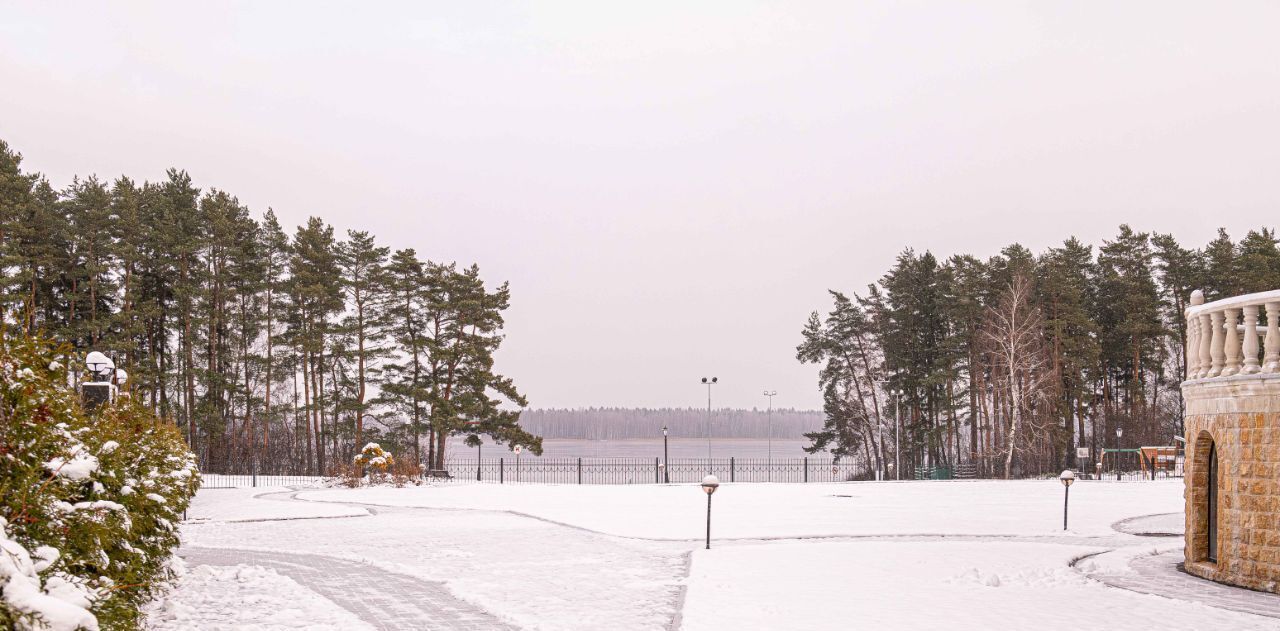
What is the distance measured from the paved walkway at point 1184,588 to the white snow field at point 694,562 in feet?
1.13

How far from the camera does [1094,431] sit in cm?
5409

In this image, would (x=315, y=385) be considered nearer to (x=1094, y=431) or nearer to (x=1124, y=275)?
(x=1094, y=431)

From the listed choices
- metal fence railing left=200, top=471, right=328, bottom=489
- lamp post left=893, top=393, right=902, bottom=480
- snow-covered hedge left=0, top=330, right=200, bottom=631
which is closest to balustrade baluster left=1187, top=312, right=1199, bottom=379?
snow-covered hedge left=0, top=330, right=200, bottom=631

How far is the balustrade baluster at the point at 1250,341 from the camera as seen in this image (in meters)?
11.4

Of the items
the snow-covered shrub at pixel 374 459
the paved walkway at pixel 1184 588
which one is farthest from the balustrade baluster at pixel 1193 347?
the snow-covered shrub at pixel 374 459

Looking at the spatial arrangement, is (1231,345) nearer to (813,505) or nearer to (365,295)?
(813,505)

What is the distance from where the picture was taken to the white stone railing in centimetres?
1134

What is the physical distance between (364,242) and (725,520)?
3247 cm

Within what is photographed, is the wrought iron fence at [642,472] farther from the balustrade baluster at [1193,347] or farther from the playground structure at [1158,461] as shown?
the balustrade baluster at [1193,347]

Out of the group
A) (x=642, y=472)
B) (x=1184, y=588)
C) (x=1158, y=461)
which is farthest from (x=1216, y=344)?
(x=642, y=472)

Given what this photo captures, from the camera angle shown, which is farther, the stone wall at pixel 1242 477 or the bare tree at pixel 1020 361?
the bare tree at pixel 1020 361

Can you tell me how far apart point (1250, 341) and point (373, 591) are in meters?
12.0

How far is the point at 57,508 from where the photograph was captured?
5.05 m

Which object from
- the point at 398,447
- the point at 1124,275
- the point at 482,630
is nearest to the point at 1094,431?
the point at 1124,275
